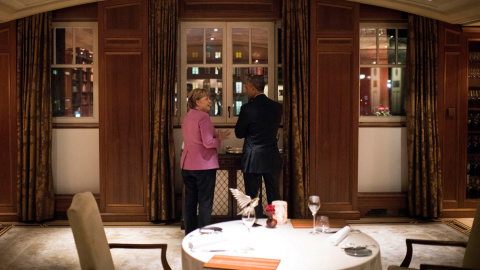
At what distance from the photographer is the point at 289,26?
6059mm

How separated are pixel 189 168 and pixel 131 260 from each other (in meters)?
A: 0.98

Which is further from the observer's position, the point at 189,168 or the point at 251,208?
the point at 189,168

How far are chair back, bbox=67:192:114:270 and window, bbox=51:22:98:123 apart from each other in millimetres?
3912

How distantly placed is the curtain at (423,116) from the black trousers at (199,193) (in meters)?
2.87

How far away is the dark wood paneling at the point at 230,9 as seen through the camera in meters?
6.17

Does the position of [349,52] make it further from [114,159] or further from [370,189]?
[114,159]

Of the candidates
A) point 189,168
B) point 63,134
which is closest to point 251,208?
point 189,168

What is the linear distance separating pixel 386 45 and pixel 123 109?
11.3ft

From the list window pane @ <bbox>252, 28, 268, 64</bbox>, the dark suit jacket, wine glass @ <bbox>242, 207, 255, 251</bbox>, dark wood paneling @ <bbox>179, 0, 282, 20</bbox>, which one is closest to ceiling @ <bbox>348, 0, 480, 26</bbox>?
dark wood paneling @ <bbox>179, 0, 282, 20</bbox>

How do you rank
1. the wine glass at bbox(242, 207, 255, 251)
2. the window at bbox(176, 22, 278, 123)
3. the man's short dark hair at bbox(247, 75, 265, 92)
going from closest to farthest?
the wine glass at bbox(242, 207, 255, 251) < the man's short dark hair at bbox(247, 75, 265, 92) < the window at bbox(176, 22, 278, 123)

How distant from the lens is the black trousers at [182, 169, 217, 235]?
4637 mm

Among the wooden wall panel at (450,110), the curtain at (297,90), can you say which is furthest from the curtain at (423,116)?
the curtain at (297,90)

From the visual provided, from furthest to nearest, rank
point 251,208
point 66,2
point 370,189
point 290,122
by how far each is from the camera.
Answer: point 370,189 → point 290,122 → point 66,2 → point 251,208

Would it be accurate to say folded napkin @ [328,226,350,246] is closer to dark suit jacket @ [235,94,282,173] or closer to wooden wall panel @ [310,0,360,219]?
dark suit jacket @ [235,94,282,173]
